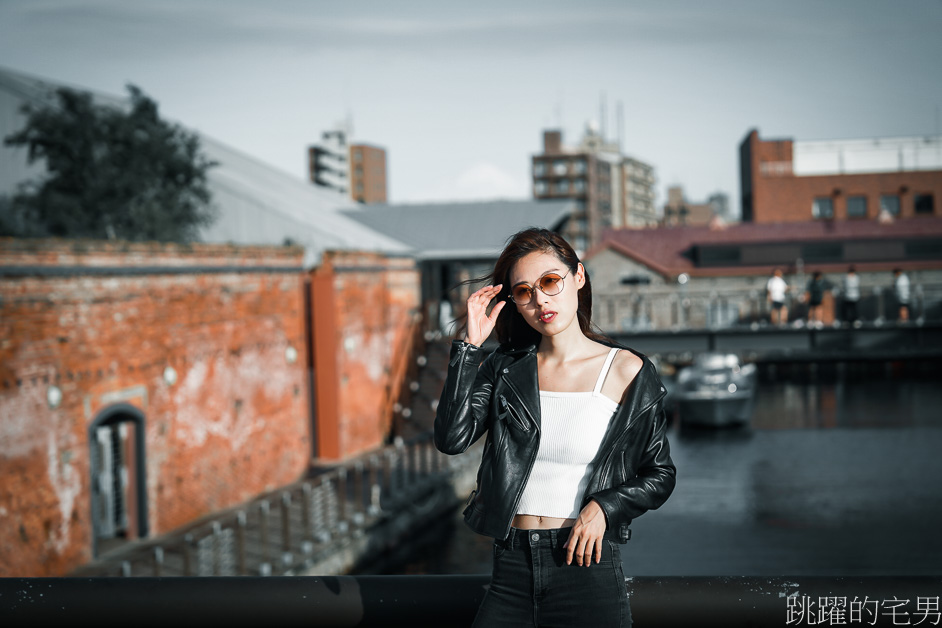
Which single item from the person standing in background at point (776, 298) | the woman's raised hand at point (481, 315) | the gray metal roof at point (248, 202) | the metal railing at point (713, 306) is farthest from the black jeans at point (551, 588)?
the person standing in background at point (776, 298)

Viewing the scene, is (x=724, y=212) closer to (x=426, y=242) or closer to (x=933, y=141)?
(x=933, y=141)

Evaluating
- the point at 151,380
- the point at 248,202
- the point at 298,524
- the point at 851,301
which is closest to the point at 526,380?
the point at 151,380

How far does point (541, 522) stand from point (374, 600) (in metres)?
0.49

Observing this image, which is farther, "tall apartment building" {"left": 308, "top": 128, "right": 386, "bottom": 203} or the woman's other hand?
"tall apartment building" {"left": 308, "top": 128, "right": 386, "bottom": 203}

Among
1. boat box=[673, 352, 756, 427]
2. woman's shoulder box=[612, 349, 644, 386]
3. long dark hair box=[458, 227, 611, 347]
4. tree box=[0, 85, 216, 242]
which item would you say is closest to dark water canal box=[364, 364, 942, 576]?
boat box=[673, 352, 756, 427]

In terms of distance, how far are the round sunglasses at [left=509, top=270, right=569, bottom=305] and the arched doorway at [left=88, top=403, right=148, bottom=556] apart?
1401 cm

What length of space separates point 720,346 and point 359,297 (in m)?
11.4

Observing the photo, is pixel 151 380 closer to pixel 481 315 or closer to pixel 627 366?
pixel 481 315

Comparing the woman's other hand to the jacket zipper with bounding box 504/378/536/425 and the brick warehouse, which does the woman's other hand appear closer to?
the jacket zipper with bounding box 504/378/536/425

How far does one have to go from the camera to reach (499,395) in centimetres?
252

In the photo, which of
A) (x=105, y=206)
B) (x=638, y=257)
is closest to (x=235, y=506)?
(x=105, y=206)

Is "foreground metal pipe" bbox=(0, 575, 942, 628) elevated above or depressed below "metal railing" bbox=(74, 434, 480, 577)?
above

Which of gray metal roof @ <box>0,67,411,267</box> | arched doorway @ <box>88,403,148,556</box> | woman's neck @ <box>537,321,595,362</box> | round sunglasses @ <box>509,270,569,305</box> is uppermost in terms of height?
gray metal roof @ <box>0,67,411,267</box>

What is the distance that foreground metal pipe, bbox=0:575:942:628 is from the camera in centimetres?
243
